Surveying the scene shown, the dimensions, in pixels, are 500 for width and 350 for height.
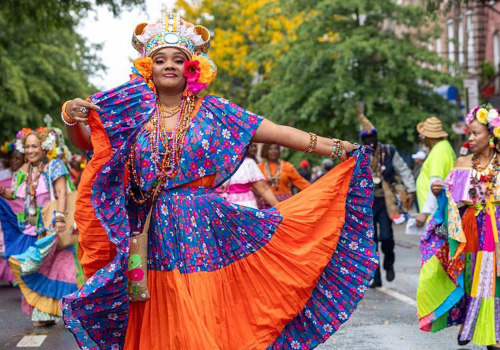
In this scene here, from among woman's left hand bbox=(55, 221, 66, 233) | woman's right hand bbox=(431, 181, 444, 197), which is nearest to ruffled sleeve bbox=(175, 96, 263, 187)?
woman's right hand bbox=(431, 181, 444, 197)

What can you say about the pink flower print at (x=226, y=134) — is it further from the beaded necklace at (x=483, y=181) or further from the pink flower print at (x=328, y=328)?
the beaded necklace at (x=483, y=181)

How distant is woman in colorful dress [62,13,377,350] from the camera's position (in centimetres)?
498

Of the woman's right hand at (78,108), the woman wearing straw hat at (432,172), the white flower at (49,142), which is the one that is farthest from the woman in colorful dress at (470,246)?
the white flower at (49,142)

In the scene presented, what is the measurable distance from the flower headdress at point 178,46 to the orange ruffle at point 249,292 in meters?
0.91

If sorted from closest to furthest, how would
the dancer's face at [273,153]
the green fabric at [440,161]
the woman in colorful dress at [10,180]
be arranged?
the green fabric at [440,161]
the dancer's face at [273,153]
the woman in colorful dress at [10,180]

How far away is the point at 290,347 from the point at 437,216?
2898mm

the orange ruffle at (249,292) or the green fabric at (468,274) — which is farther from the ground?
the orange ruffle at (249,292)

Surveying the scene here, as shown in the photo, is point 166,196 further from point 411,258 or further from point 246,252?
point 411,258

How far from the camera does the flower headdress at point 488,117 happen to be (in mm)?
7352

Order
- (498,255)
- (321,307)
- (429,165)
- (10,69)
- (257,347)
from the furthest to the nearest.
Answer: (10,69) < (429,165) < (498,255) < (321,307) < (257,347)

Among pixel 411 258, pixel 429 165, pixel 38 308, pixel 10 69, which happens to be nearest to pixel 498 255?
pixel 429 165

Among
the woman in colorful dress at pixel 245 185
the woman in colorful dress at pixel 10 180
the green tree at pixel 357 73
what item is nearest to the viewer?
the woman in colorful dress at pixel 245 185

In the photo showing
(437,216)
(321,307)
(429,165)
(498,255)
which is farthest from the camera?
(429,165)

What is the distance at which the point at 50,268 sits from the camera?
32.0 ft
